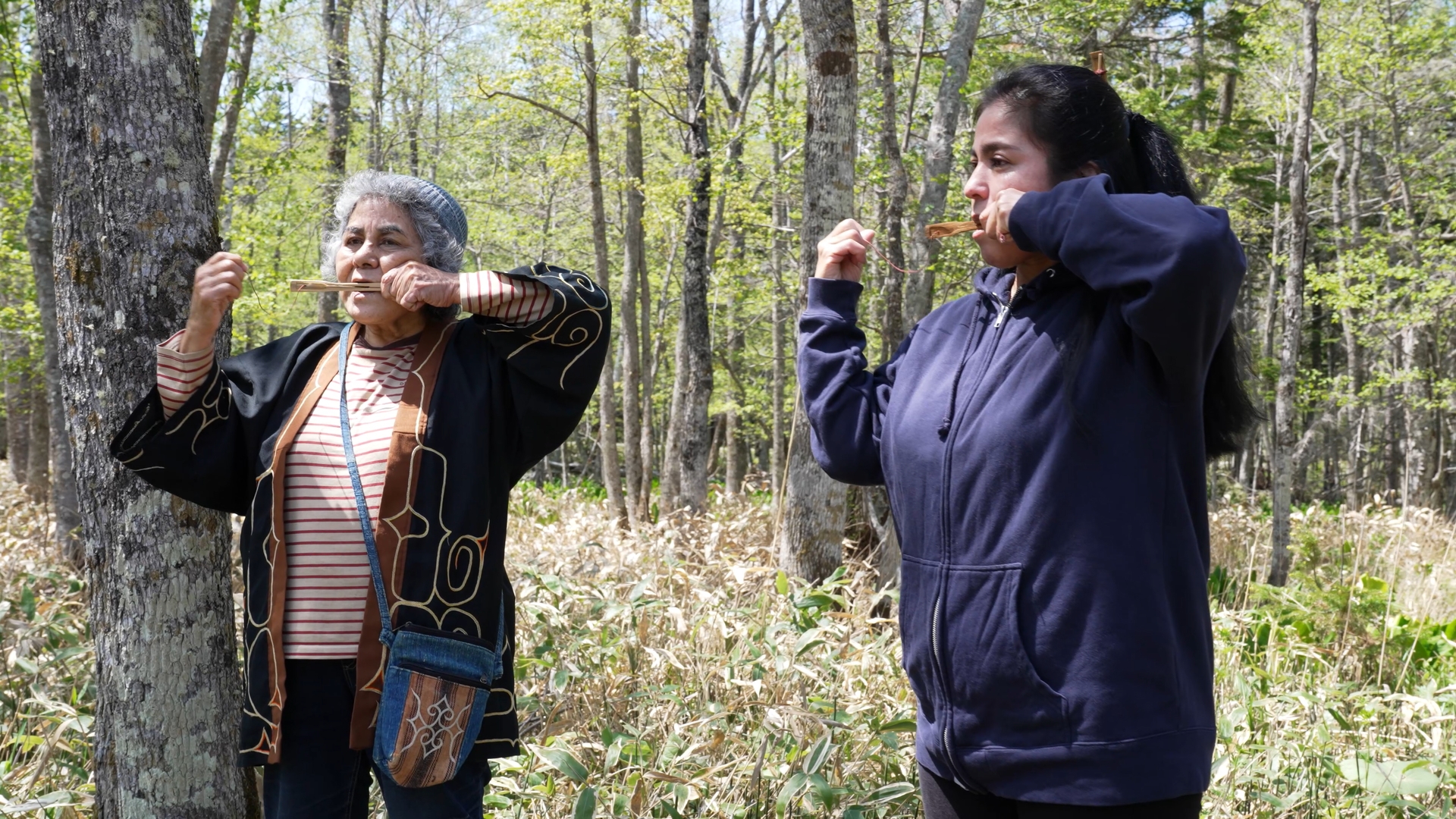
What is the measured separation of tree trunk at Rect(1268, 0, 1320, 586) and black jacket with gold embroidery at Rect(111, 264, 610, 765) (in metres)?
6.68

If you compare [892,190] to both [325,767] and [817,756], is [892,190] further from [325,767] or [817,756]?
[325,767]

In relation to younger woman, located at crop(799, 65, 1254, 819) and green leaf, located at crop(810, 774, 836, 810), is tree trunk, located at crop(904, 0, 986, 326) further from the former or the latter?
younger woman, located at crop(799, 65, 1254, 819)

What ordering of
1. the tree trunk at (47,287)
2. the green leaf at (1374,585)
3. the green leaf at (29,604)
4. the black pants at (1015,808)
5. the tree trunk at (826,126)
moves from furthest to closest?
the tree trunk at (47,287)
the green leaf at (1374,585)
the tree trunk at (826,126)
the green leaf at (29,604)
the black pants at (1015,808)

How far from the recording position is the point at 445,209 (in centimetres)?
207

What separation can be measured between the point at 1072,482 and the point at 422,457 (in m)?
1.08

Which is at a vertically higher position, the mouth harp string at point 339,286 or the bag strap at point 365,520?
the mouth harp string at point 339,286

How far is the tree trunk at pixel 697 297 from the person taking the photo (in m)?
8.85

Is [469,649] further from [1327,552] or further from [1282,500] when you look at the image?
[1327,552]

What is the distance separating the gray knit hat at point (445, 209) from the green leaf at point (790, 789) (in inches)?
55.5

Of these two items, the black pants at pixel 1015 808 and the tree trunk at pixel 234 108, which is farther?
the tree trunk at pixel 234 108

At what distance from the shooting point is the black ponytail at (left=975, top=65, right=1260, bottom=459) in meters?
1.57

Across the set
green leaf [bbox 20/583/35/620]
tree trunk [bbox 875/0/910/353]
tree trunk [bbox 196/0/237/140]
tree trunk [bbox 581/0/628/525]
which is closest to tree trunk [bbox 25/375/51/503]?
tree trunk [bbox 196/0/237/140]

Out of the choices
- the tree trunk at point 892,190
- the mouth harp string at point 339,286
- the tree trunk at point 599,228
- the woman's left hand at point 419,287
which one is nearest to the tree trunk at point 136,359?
the mouth harp string at point 339,286

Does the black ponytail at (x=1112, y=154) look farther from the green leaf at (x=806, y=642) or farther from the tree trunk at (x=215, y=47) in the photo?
the tree trunk at (x=215, y=47)
